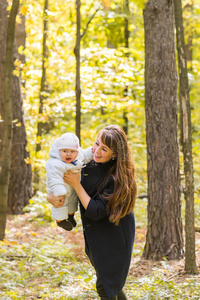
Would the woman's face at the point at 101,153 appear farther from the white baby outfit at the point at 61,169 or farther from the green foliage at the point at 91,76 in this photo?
the green foliage at the point at 91,76

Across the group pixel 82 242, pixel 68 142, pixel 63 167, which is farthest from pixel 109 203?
pixel 82 242

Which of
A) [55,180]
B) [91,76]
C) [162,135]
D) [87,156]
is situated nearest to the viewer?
[55,180]

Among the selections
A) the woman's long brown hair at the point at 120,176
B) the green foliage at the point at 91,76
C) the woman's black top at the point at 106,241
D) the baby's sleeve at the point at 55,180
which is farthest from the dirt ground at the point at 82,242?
the baby's sleeve at the point at 55,180

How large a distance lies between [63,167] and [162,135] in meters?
2.76

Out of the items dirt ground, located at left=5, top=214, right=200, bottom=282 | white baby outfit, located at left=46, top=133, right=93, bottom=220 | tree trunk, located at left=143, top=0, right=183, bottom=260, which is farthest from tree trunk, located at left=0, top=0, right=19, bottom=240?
white baby outfit, located at left=46, top=133, right=93, bottom=220

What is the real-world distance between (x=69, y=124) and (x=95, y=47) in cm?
480

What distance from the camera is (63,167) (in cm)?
277

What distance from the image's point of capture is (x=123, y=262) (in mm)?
2920

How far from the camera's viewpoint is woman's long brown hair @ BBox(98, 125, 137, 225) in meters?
2.79

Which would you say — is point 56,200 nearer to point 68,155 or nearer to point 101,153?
point 68,155

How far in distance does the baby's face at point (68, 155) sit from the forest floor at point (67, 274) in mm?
1852

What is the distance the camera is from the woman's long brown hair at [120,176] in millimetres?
2795

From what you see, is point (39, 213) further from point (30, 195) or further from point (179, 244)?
point (179, 244)

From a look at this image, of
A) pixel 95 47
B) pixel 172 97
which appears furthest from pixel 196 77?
pixel 172 97
